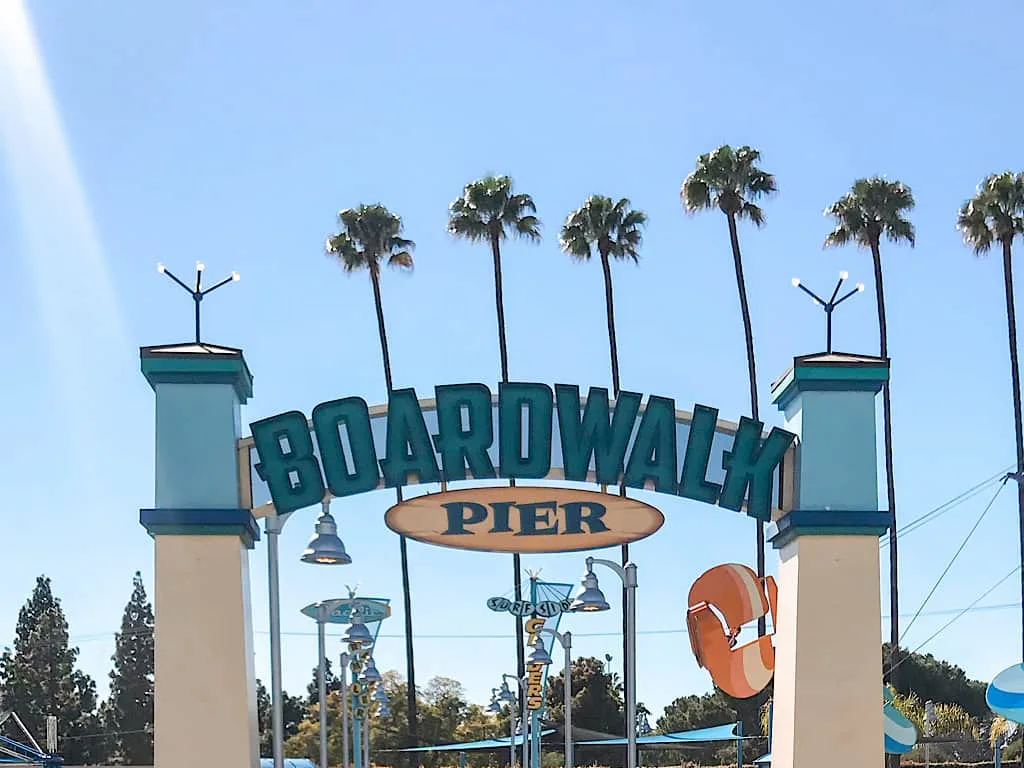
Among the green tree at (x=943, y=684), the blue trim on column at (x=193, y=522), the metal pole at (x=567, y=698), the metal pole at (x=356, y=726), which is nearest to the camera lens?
the blue trim on column at (x=193, y=522)

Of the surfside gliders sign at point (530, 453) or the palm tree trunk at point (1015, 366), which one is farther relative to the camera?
the palm tree trunk at point (1015, 366)

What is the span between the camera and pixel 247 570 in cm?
1709

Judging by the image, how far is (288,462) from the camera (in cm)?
1730

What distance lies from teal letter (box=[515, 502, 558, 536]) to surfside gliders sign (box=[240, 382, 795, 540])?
0.01 meters

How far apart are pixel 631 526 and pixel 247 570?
4574mm

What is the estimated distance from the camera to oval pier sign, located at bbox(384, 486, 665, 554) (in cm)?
1773

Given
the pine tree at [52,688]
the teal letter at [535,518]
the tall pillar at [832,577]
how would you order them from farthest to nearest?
the pine tree at [52,688], the teal letter at [535,518], the tall pillar at [832,577]

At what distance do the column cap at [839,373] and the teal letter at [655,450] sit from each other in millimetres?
1614

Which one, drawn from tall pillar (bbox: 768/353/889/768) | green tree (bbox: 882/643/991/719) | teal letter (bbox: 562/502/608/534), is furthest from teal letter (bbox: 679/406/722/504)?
green tree (bbox: 882/643/991/719)

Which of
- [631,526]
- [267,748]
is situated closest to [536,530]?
[631,526]

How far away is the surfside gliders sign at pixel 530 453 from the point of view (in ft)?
57.6

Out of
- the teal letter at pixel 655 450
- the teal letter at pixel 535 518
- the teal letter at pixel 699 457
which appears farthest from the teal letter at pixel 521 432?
the teal letter at pixel 699 457

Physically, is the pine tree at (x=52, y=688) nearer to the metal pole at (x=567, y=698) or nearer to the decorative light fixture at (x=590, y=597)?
the metal pole at (x=567, y=698)

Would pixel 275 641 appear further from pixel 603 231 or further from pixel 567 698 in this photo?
pixel 603 231
